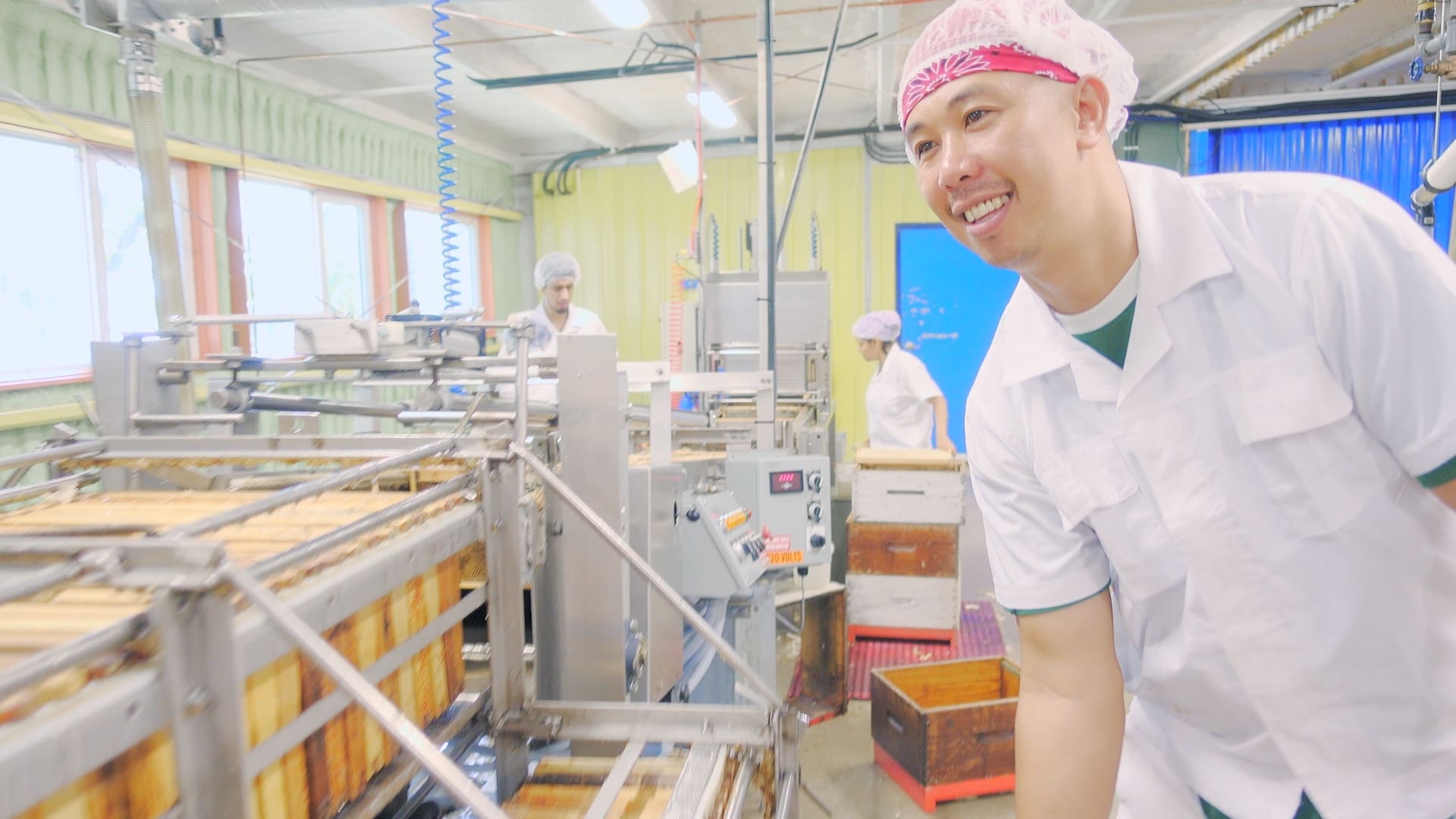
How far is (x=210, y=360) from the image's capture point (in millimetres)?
1914

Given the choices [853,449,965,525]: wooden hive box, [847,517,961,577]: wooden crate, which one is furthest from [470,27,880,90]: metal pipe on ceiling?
[847,517,961,577]: wooden crate

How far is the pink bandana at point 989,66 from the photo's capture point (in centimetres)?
98

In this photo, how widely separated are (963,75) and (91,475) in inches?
65.8

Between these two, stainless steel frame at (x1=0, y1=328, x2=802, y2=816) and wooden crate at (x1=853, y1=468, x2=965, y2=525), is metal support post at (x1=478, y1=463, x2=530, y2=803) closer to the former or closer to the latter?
stainless steel frame at (x1=0, y1=328, x2=802, y2=816)

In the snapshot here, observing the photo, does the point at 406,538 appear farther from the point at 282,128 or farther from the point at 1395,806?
the point at 282,128

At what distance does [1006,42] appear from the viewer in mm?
999

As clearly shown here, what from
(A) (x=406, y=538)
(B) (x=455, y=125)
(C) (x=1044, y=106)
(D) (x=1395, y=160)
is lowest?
(A) (x=406, y=538)

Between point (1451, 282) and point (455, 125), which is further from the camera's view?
point (455, 125)

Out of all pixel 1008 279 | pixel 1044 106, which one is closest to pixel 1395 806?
pixel 1044 106

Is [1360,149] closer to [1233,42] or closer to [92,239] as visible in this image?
[1233,42]

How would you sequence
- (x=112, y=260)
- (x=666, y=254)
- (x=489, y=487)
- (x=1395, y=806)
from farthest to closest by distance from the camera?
(x=666, y=254), (x=112, y=260), (x=489, y=487), (x=1395, y=806)

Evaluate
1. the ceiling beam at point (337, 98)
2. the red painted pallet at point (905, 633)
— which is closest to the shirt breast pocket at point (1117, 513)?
the red painted pallet at point (905, 633)

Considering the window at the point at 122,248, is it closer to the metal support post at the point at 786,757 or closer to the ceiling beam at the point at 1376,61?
the metal support post at the point at 786,757

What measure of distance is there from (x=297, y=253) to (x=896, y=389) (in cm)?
412
